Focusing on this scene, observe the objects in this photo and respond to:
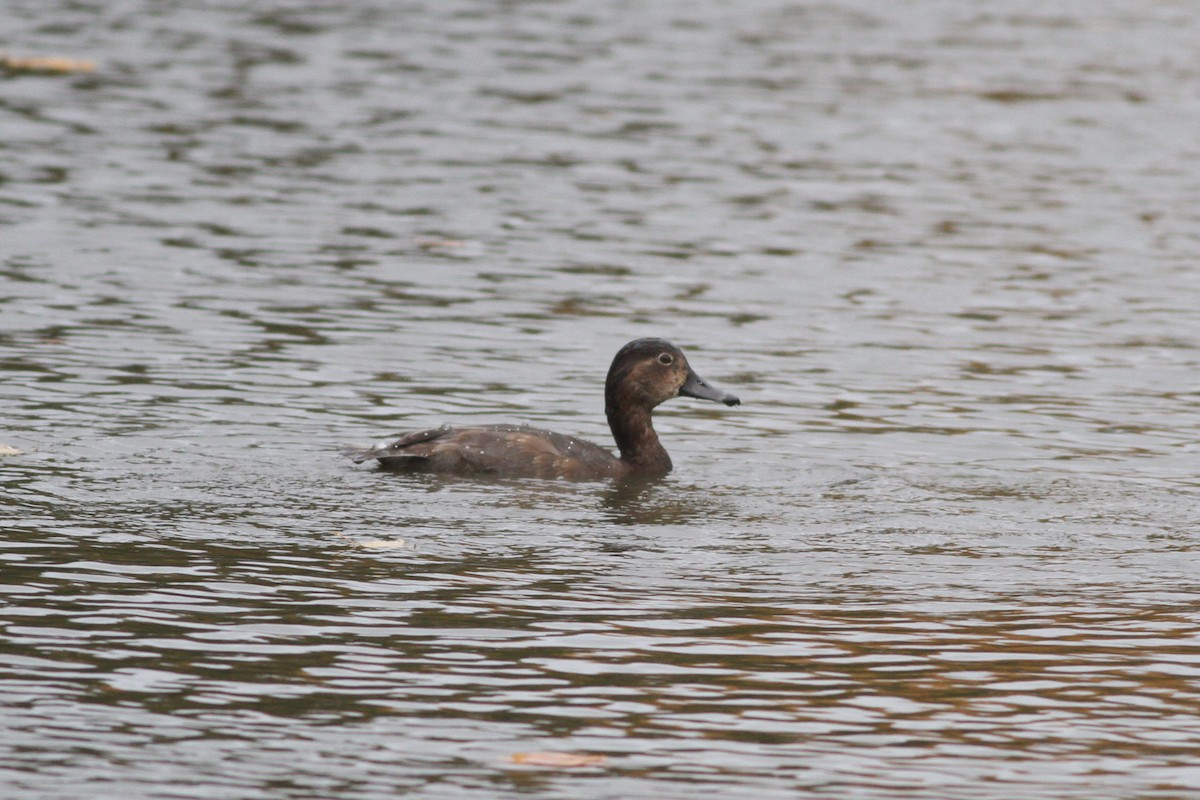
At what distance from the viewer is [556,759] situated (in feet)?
25.3

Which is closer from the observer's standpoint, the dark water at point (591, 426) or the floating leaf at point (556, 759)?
the floating leaf at point (556, 759)

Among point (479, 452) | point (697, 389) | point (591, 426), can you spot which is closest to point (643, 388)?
point (697, 389)

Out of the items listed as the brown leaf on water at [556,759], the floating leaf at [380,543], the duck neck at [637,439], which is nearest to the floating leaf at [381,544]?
the floating leaf at [380,543]

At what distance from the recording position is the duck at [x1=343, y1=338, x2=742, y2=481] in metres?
12.4

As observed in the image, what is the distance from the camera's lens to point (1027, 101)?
28891 mm

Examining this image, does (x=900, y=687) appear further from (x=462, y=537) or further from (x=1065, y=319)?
(x=1065, y=319)

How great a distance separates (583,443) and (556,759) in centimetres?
518

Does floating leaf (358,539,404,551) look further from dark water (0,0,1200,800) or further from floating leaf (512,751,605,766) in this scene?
floating leaf (512,751,605,766)

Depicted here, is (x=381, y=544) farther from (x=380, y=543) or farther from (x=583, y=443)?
(x=583, y=443)

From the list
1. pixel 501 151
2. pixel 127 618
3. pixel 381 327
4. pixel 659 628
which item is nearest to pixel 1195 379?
pixel 381 327

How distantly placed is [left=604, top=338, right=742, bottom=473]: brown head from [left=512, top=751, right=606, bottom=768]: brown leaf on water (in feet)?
17.6

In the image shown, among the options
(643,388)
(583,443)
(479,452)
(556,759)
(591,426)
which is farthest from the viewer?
(591,426)

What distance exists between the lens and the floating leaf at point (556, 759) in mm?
7676

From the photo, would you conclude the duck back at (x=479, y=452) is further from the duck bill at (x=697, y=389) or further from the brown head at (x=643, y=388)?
the duck bill at (x=697, y=389)
